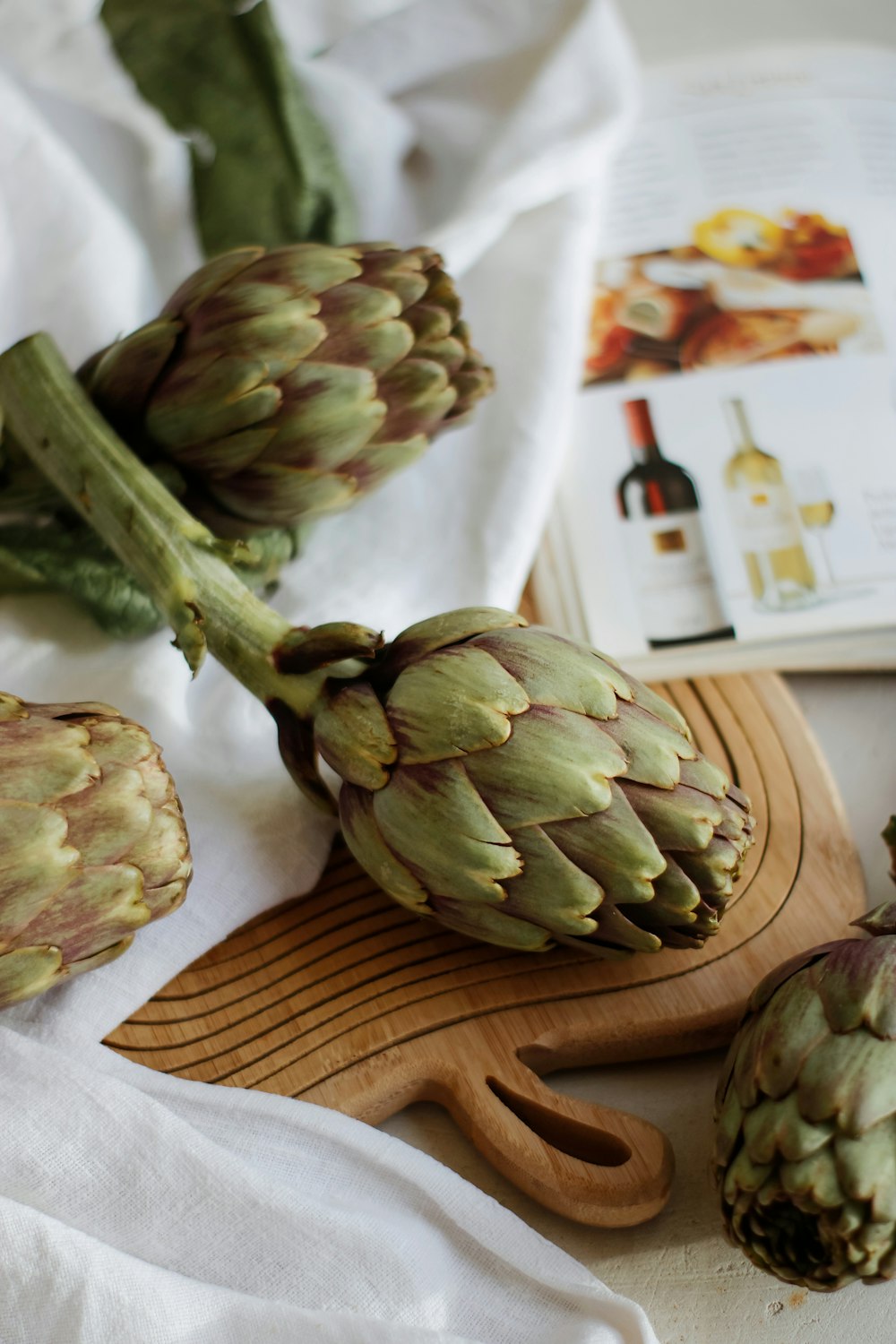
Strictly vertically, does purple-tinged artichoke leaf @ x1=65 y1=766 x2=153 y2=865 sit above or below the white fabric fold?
above

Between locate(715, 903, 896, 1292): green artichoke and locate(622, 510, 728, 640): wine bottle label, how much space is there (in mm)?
300

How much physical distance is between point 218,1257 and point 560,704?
0.29 meters

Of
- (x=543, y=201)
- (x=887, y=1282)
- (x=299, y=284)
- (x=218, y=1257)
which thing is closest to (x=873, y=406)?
(x=543, y=201)

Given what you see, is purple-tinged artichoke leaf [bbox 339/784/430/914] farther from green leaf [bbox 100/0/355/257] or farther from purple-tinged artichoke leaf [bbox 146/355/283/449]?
green leaf [bbox 100/0/355/257]

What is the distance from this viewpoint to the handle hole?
605 millimetres

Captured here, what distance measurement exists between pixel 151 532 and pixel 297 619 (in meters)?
0.16

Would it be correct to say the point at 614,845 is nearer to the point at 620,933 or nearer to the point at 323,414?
the point at 620,933

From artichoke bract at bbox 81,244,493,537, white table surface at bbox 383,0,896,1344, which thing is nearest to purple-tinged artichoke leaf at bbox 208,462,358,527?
artichoke bract at bbox 81,244,493,537

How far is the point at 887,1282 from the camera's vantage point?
0.56 m

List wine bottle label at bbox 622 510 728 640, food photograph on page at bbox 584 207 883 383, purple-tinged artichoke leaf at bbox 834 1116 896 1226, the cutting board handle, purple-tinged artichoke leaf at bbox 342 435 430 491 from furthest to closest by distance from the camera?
food photograph on page at bbox 584 207 883 383 → wine bottle label at bbox 622 510 728 640 → purple-tinged artichoke leaf at bbox 342 435 430 491 → the cutting board handle → purple-tinged artichoke leaf at bbox 834 1116 896 1226

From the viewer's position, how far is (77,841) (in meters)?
0.53

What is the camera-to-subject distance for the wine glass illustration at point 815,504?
84cm

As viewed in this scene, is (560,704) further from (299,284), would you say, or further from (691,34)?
(691,34)

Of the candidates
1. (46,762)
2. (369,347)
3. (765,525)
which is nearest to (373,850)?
(46,762)
